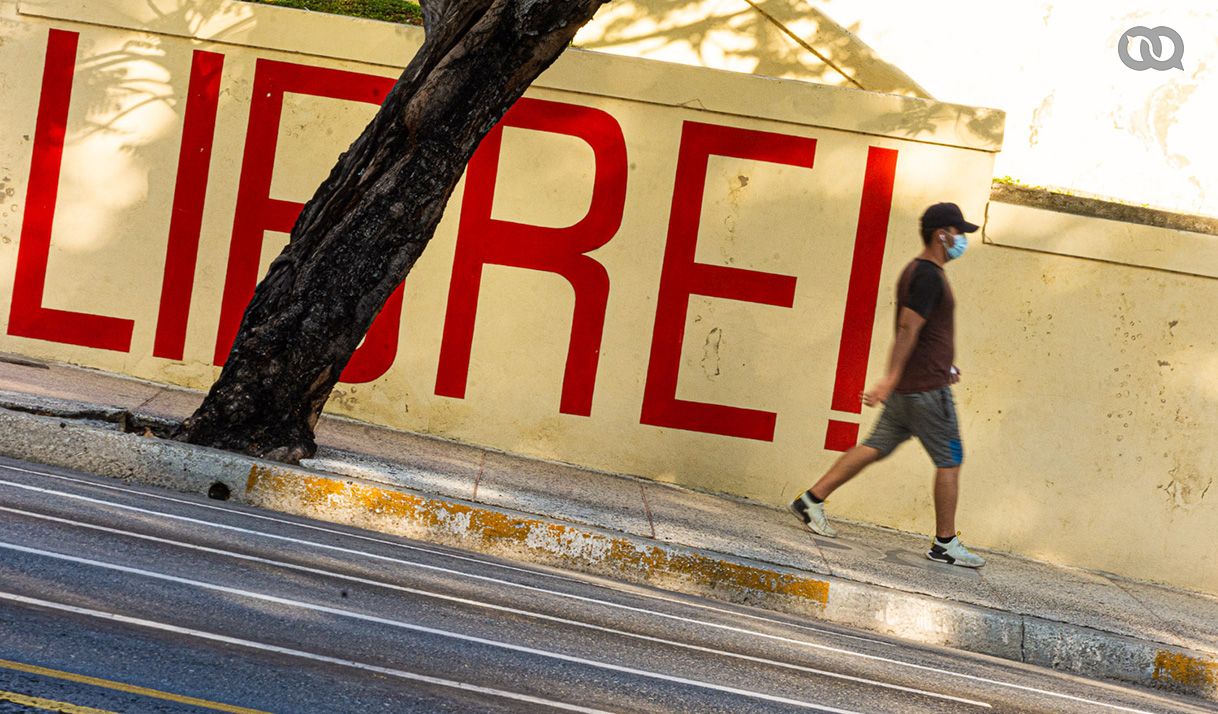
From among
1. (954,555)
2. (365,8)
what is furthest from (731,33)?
(954,555)

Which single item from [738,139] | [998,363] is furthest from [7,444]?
[998,363]

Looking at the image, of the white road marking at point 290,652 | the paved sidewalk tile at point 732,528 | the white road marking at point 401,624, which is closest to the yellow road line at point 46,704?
the white road marking at point 290,652

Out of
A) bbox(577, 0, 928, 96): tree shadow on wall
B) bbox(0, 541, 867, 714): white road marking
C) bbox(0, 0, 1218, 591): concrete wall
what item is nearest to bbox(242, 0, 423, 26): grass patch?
bbox(0, 0, 1218, 591): concrete wall

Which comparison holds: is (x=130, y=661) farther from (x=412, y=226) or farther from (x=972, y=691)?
(x=412, y=226)

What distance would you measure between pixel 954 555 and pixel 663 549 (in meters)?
2.08

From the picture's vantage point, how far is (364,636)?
4.62 m

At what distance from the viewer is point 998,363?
8.96 metres

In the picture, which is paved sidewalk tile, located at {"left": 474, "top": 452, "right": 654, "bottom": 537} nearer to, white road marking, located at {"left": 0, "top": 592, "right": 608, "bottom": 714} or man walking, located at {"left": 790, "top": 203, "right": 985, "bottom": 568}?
man walking, located at {"left": 790, "top": 203, "right": 985, "bottom": 568}

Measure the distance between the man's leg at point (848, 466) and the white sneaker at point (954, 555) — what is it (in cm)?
72

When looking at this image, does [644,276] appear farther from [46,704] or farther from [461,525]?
[46,704]

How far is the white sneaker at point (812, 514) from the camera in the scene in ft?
26.8

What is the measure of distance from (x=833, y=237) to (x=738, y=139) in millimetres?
928

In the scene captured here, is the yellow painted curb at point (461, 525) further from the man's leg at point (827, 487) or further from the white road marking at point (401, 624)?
the white road marking at point (401, 624)

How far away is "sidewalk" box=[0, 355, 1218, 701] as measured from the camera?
22.1ft
